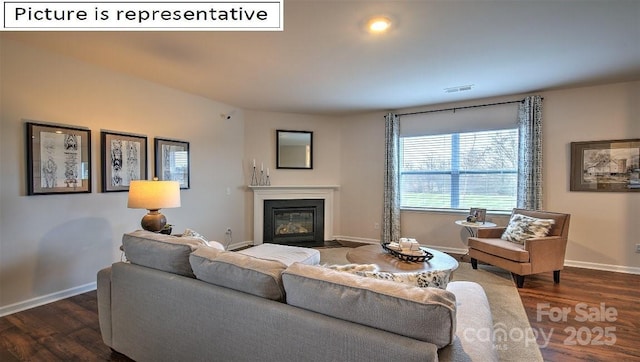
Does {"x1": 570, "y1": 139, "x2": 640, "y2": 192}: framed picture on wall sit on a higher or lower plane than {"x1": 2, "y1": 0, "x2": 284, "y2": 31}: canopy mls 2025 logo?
lower

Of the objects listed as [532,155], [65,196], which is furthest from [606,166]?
[65,196]

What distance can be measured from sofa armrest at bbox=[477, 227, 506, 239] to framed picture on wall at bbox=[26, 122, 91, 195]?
4.69 m

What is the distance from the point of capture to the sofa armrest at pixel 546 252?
10.4 feet

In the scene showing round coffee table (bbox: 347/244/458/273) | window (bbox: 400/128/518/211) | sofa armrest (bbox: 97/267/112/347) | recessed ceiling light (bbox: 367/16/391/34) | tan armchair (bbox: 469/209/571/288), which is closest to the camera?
sofa armrest (bbox: 97/267/112/347)

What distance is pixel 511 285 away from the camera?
10.6 feet

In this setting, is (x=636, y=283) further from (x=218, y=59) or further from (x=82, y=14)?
(x=82, y=14)

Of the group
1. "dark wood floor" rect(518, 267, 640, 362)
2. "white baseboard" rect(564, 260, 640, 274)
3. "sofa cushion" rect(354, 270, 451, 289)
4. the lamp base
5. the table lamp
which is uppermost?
the table lamp

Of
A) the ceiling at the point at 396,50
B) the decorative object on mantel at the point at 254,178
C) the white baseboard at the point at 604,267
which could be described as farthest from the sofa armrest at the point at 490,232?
the decorative object on mantel at the point at 254,178

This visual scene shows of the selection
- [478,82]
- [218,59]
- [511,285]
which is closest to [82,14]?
[218,59]

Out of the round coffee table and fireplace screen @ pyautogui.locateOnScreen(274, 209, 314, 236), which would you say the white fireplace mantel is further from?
the round coffee table

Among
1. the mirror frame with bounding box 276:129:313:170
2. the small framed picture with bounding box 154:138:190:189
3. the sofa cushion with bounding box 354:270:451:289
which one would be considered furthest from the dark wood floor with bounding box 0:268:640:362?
the mirror frame with bounding box 276:129:313:170

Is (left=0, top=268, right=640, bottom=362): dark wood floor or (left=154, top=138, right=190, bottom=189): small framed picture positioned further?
(left=154, top=138, right=190, bottom=189): small framed picture

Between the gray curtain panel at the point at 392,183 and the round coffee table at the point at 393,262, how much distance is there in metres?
2.00

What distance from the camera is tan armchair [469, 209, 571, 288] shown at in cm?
317
